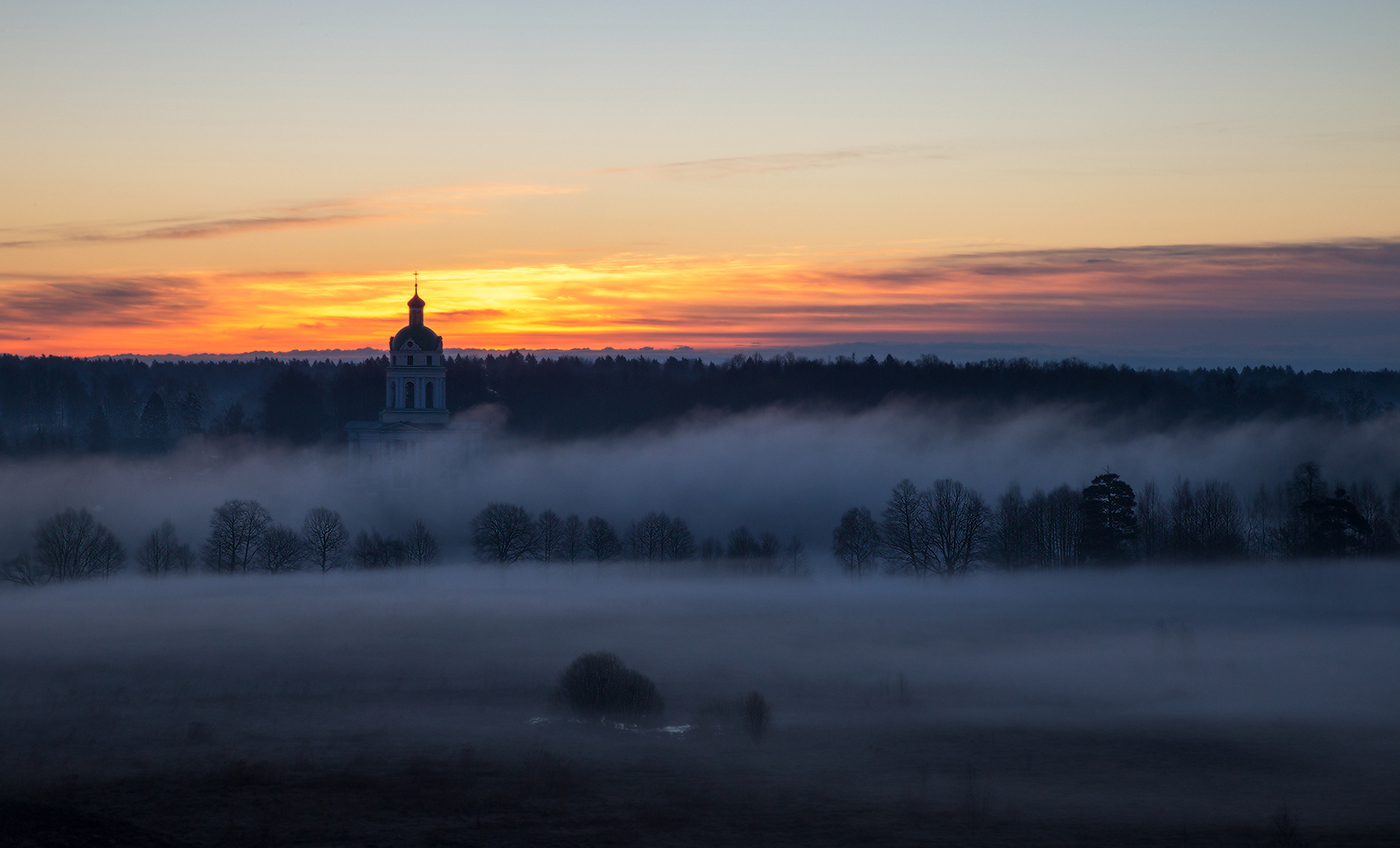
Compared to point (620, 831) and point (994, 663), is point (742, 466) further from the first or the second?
point (620, 831)

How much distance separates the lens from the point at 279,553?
Answer: 76.2 m

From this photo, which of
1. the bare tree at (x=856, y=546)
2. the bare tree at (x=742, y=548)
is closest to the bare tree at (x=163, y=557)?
the bare tree at (x=742, y=548)

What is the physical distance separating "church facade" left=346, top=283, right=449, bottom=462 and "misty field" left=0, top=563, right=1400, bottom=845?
88.9ft

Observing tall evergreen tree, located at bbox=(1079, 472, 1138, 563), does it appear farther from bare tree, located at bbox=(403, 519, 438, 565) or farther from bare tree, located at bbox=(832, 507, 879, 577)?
bare tree, located at bbox=(403, 519, 438, 565)

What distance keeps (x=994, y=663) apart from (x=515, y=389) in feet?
329

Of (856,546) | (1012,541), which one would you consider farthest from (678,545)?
(1012,541)

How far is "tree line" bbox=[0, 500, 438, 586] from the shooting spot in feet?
237

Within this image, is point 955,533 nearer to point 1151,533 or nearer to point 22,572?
point 1151,533

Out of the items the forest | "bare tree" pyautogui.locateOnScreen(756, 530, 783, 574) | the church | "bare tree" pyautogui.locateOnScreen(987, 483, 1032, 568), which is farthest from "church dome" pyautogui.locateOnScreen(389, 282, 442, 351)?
"bare tree" pyautogui.locateOnScreen(987, 483, 1032, 568)

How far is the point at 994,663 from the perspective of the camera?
51.6 m

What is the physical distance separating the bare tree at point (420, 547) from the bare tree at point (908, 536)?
85.2 ft

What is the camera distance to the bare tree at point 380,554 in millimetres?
77912

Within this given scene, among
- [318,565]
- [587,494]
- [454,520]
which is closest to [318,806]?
[318,565]

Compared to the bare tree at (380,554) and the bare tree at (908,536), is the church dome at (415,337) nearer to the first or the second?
the bare tree at (380,554)
